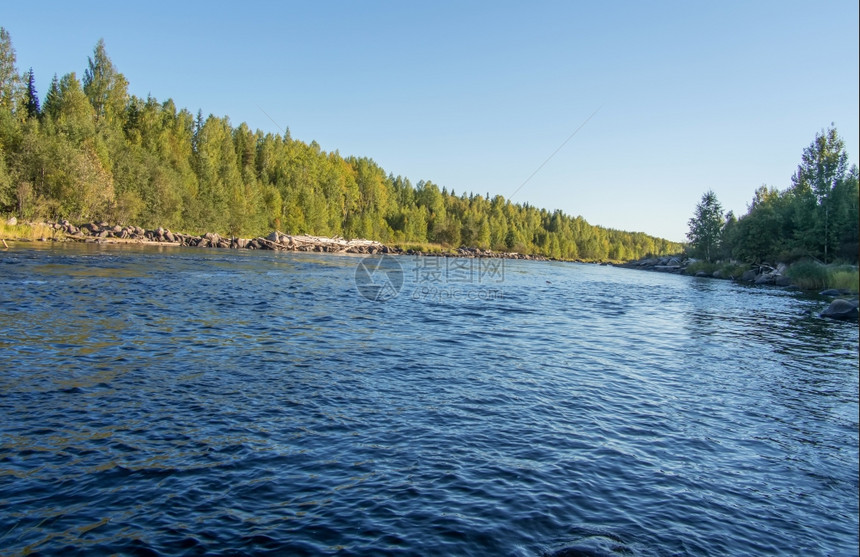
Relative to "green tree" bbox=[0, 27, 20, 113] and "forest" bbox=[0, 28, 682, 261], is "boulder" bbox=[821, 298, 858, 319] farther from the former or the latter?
"green tree" bbox=[0, 27, 20, 113]

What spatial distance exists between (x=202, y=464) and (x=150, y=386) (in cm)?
417

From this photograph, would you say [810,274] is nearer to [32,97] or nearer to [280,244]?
[280,244]

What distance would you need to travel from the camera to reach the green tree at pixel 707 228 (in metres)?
98.2

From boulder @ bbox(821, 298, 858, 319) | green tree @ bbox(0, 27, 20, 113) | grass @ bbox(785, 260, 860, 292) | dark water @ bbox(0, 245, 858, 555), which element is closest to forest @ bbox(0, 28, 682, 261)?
green tree @ bbox(0, 27, 20, 113)

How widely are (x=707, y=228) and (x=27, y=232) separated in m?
109

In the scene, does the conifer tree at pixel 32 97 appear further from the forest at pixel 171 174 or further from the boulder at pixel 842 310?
the boulder at pixel 842 310

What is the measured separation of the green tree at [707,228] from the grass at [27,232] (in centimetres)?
10717

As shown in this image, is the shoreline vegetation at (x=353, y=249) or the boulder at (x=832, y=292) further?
the boulder at (x=832, y=292)

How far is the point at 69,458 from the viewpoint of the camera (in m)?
7.38

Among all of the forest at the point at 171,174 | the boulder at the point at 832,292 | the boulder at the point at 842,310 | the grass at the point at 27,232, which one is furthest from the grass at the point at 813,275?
the forest at the point at 171,174

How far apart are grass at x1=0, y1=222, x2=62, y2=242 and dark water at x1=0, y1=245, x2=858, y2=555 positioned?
39962mm

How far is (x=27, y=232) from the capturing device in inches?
2066

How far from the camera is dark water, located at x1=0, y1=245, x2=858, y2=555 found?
6203 millimetres

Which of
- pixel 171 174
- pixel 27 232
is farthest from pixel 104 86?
pixel 27 232
